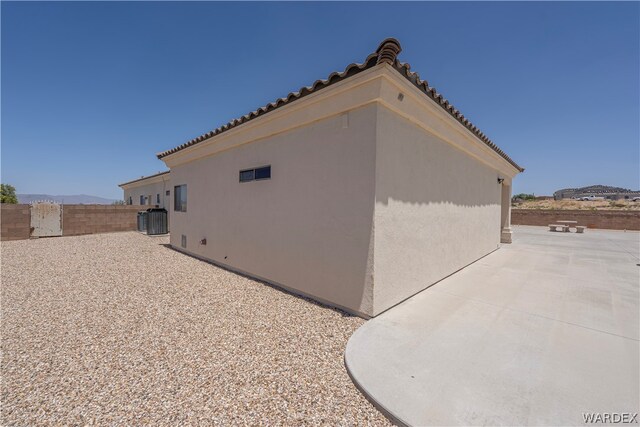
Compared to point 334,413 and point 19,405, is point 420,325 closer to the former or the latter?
point 334,413

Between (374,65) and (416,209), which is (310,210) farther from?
(374,65)

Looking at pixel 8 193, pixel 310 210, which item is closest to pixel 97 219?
pixel 310 210

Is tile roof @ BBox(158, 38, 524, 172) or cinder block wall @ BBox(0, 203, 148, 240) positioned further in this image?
cinder block wall @ BBox(0, 203, 148, 240)

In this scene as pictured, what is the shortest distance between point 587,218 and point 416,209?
85.4 feet

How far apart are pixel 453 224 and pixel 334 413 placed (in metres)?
5.57

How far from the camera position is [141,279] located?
6.05 meters

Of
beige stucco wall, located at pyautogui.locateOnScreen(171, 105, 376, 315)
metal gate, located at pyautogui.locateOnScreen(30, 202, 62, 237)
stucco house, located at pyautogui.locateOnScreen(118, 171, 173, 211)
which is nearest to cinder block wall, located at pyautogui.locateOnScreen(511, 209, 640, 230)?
beige stucco wall, located at pyautogui.locateOnScreen(171, 105, 376, 315)

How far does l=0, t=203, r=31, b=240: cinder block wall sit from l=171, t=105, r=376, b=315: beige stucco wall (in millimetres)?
12918

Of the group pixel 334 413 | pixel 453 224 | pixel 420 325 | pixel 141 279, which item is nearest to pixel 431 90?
pixel 453 224

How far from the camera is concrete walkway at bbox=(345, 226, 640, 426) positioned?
2.21 metres

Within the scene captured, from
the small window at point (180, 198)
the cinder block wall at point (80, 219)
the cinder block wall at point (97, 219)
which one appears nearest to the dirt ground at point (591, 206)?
the small window at point (180, 198)

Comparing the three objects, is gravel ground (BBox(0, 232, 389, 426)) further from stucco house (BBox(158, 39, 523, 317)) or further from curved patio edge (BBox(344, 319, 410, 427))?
stucco house (BBox(158, 39, 523, 317))

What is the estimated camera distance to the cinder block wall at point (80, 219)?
1216cm

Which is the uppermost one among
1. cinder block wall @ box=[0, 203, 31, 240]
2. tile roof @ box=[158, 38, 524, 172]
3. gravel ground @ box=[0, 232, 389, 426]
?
tile roof @ box=[158, 38, 524, 172]
